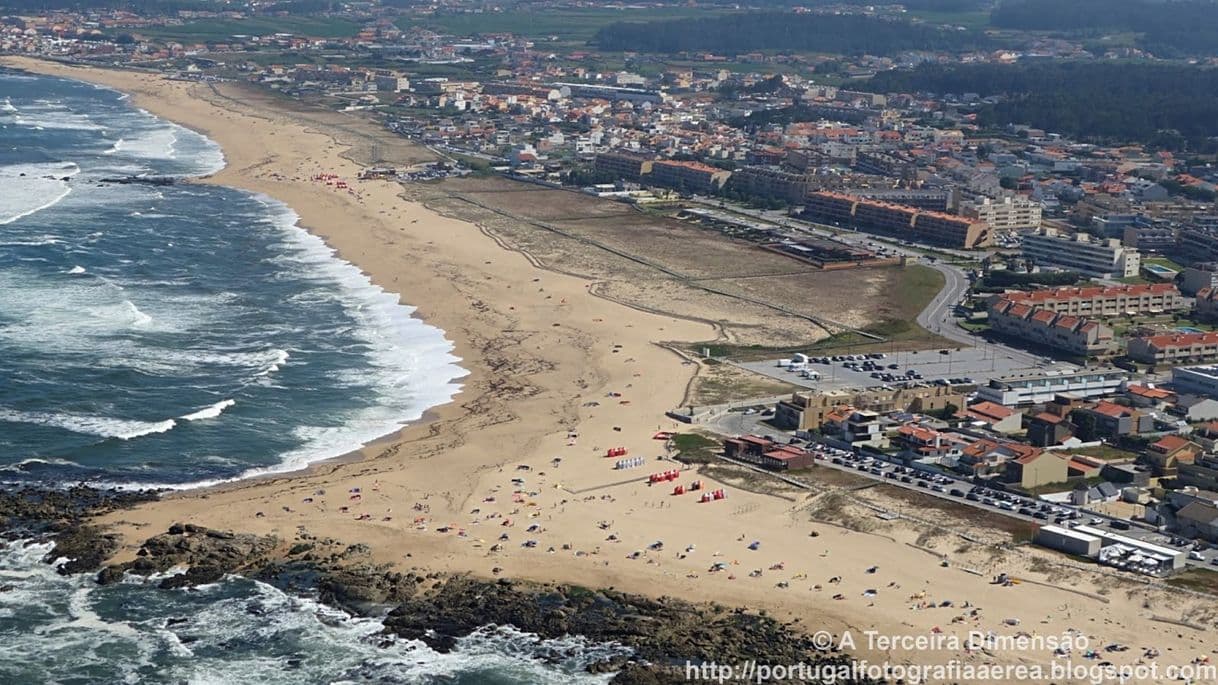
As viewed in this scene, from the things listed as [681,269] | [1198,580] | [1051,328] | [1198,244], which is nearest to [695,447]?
[1198,580]

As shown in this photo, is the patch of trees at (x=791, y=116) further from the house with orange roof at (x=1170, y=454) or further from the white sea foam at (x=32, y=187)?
the house with orange roof at (x=1170, y=454)

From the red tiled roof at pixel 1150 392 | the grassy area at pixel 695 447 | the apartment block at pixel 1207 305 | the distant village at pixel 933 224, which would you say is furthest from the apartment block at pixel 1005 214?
the grassy area at pixel 695 447

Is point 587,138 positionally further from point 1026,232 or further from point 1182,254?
point 1182,254

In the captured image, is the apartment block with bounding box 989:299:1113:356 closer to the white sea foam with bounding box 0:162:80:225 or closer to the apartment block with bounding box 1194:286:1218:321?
the apartment block with bounding box 1194:286:1218:321

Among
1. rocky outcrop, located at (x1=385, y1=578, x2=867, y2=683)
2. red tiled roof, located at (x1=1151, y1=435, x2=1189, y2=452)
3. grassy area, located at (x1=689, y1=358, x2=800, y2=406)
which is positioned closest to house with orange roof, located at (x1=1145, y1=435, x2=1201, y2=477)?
red tiled roof, located at (x1=1151, y1=435, x2=1189, y2=452)

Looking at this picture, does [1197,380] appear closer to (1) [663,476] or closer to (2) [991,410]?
(2) [991,410]

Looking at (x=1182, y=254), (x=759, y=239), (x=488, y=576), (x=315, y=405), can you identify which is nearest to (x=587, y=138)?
(x=759, y=239)
